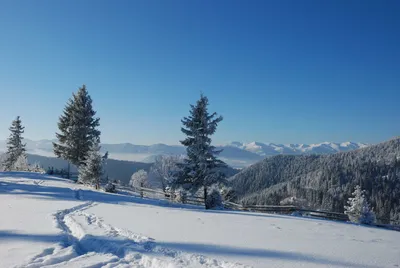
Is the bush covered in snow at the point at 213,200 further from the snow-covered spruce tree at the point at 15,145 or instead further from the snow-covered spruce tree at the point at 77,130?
the snow-covered spruce tree at the point at 15,145

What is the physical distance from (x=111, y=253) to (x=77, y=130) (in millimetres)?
29861

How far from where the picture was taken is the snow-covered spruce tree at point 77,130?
32875 mm

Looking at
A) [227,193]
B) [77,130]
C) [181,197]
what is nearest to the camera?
[181,197]

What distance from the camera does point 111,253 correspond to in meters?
6.12

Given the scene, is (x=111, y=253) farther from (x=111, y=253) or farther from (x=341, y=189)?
(x=341, y=189)

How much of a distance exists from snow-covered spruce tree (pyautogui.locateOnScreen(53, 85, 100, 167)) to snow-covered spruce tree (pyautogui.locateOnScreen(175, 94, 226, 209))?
591 inches

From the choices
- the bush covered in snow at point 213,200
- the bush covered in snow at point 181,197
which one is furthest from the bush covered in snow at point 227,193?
the bush covered in snow at point 213,200

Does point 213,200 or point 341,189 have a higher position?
point 213,200

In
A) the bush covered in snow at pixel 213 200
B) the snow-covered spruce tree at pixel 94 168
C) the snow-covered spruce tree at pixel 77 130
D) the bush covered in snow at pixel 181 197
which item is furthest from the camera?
the snow-covered spruce tree at pixel 77 130

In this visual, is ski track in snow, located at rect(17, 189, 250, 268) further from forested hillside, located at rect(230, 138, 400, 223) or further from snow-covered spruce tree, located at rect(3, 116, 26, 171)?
forested hillside, located at rect(230, 138, 400, 223)

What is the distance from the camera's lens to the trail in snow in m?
5.46

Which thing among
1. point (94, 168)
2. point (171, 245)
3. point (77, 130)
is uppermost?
point (77, 130)

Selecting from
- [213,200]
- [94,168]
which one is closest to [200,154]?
[213,200]

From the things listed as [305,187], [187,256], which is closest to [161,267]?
[187,256]
